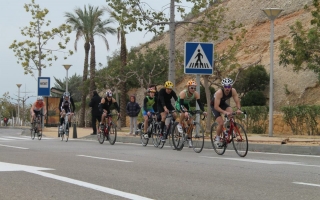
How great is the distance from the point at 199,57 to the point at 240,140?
19.7 feet

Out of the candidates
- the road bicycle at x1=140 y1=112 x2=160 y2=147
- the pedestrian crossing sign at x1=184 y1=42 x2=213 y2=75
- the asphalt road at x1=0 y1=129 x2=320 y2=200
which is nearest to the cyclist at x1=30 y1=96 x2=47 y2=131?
the road bicycle at x1=140 y1=112 x2=160 y2=147

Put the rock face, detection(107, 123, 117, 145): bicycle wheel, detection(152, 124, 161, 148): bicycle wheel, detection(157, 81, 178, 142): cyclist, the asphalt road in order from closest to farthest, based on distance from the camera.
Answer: the asphalt road < detection(157, 81, 178, 142): cyclist < detection(152, 124, 161, 148): bicycle wheel < detection(107, 123, 117, 145): bicycle wheel < the rock face

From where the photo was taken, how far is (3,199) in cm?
766

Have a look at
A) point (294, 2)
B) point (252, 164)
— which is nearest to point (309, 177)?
point (252, 164)

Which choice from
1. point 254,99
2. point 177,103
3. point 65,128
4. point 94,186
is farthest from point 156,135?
point 254,99

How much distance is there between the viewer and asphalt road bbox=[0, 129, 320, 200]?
8.09 m

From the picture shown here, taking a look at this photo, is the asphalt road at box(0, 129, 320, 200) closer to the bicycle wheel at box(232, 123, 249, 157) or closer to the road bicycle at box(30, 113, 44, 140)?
the bicycle wheel at box(232, 123, 249, 157)

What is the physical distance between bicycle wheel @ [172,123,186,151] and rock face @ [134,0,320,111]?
2153cm

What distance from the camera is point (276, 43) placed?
58906 mm

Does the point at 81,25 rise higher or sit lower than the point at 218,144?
higher

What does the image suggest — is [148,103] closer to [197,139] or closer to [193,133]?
[193,133]

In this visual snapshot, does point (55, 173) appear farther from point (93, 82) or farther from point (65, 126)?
point (93, 82)

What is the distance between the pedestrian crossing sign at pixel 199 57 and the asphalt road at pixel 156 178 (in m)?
6.61

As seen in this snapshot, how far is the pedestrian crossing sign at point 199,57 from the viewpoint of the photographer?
20.2 m
